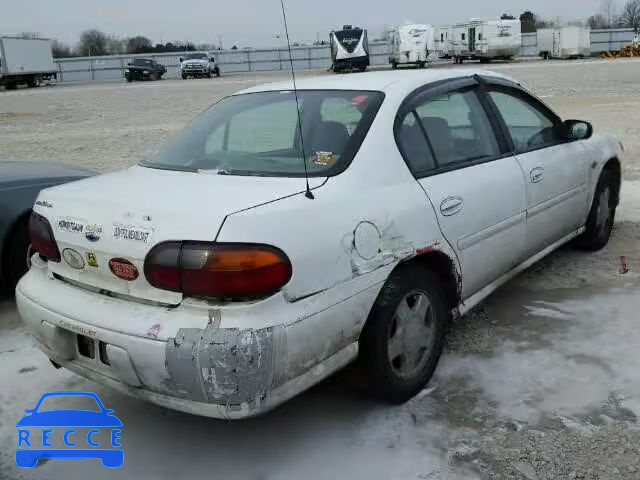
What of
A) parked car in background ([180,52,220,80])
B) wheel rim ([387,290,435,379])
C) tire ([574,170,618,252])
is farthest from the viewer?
parked car in background ([180,52,220,80])

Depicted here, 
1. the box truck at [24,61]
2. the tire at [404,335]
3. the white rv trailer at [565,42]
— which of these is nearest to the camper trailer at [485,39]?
the white rv trailer at [565,42]

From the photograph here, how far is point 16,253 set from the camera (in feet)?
14.6

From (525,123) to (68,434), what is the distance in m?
3.16

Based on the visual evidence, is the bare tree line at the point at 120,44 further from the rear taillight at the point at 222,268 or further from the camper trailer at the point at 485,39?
the rear taillight at the point at 222,268

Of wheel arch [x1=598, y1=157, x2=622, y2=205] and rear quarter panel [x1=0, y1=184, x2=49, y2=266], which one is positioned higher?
rear quarter panel [x1=0, y1=184, x2=49, y2=266]

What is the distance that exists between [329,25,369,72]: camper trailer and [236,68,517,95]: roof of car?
37377 mm

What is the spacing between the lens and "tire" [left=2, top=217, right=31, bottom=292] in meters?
4.42

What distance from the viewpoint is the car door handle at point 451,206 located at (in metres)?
3.10

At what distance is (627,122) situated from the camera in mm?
11641

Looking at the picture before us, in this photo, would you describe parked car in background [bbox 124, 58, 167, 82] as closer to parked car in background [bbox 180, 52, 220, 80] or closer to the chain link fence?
parked car in background [bbox 180, 52, 220, 80]

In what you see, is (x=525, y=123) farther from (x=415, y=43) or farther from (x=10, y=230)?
(x=415, y=43)

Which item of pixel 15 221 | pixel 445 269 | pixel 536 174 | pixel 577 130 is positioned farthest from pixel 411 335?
pixel 15 221

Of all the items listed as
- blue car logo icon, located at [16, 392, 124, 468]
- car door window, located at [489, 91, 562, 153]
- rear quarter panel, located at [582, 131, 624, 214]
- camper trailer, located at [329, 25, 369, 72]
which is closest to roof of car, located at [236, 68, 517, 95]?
car door window, located at [489, 91, 562, 153]

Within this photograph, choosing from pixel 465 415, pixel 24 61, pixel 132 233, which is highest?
pixel 24 61
